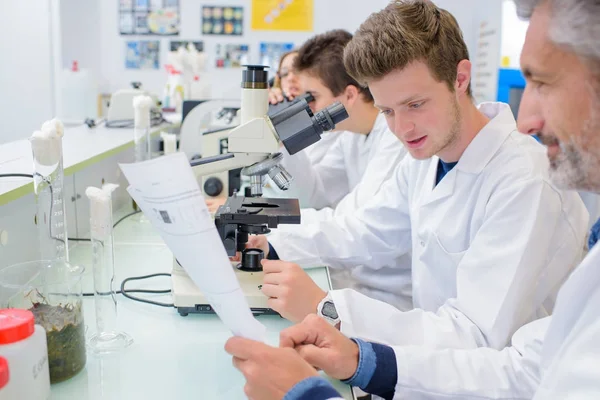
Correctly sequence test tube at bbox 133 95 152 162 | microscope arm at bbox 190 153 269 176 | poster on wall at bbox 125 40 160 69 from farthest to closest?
poster on wall at bbox 125 40 160 69
test tube at bbox 133 95 152 162
microscope arm at bbox 190 153 269 176

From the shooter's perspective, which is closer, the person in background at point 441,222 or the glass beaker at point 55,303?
the glass beaker at point 55,303

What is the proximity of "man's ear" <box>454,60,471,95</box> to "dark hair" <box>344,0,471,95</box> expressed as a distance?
10 millimetres

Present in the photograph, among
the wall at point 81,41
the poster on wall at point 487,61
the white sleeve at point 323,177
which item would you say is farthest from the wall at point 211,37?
the white sleeve at point 323,177

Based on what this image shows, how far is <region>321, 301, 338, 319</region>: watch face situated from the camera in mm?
1179

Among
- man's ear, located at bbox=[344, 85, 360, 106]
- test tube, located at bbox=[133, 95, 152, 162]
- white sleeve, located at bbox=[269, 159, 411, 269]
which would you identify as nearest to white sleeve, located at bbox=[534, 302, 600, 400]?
white sleeve, located at bbox=[269, 159, 411, 269]

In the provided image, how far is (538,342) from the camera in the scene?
1.02 metres

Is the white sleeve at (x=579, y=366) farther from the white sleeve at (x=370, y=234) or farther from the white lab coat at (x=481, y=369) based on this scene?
the white sleeve at (x=370, y=234)

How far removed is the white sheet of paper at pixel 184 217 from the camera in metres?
0.68

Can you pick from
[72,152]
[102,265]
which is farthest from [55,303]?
[72,152]

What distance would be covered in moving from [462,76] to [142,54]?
3897 mm

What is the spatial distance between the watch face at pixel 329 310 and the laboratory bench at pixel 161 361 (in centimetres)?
11

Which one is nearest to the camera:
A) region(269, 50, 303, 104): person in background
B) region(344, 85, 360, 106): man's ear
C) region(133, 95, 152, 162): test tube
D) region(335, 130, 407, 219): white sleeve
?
region(335, 130, 407, 219): white sleeve

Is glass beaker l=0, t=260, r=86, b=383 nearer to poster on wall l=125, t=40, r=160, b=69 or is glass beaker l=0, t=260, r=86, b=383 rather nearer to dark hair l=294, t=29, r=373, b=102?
dark hair l=294, t=29, r=373, b=102

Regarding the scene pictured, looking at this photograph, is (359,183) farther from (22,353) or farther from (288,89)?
(22,353)
